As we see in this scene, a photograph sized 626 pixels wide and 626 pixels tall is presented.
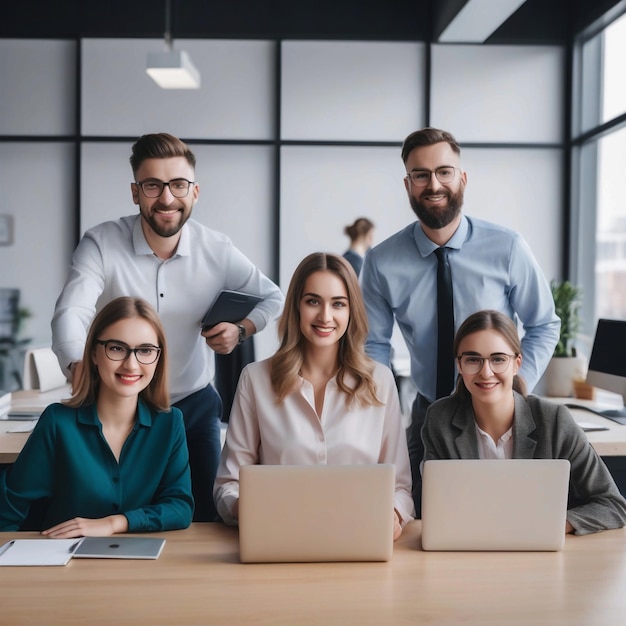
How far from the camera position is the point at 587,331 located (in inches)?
231

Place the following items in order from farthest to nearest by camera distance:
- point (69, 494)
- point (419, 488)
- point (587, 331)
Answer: point (587, 331) < point (419, 488) < point (69, 494)

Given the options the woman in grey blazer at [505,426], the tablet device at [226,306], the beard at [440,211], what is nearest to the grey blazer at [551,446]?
the woman in grey blazer at [505,426]

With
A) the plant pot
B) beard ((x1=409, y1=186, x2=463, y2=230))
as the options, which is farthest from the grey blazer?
the plant pot

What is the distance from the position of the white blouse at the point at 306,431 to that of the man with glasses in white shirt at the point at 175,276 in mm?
556

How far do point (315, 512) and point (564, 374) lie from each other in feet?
8.73

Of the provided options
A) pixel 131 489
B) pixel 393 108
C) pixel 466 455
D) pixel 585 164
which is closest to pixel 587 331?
pixel 585 164

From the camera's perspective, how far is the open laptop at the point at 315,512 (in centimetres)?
156

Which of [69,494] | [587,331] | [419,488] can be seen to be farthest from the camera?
[587,331]

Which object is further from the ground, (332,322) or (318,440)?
(332,322)

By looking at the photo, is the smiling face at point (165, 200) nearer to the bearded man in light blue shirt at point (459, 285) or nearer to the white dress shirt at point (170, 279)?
the white dress shirt at point (170, 279)

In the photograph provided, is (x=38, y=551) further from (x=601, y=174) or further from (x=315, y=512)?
(x=601, y=174)

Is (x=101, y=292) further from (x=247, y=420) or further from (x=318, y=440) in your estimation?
(x=318, y=440)

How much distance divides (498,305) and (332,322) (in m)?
0.88

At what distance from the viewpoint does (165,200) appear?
250 cm
